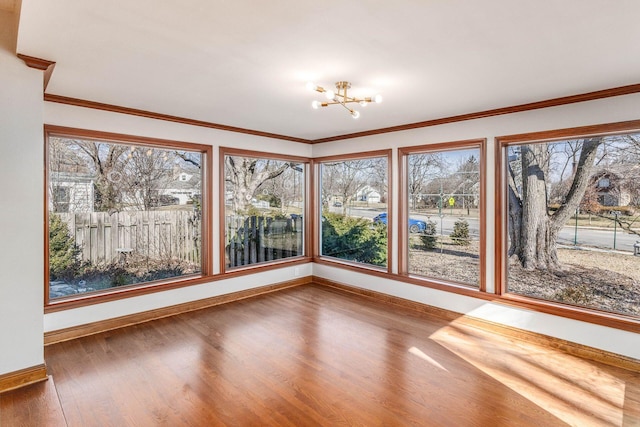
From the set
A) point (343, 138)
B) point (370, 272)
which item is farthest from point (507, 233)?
point (343, 138)

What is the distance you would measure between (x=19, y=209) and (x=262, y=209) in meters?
3.37

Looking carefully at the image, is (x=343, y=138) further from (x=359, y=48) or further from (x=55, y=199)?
(x=55, y=199)

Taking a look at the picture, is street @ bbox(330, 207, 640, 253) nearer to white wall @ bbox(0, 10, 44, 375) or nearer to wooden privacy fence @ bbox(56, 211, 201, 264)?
wooden privacy fence @ bbox(56, 211, 201, 264)

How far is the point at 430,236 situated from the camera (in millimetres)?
4793

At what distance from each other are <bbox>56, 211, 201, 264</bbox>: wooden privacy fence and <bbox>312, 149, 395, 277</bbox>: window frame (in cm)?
226

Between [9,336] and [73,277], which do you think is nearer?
[9,336]

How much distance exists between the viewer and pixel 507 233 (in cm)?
404

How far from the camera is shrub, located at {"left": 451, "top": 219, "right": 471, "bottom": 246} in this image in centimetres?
441

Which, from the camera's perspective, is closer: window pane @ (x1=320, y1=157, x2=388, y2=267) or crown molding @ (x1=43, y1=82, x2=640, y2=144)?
crown molding @ (x1=43, y1=82, x2=640, y2=144)

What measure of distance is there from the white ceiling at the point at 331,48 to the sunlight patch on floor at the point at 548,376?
263 cm

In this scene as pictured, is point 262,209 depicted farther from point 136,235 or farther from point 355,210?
point 136,235

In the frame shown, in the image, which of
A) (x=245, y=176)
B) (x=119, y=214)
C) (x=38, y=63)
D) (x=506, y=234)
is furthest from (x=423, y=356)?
(x=38, y=63)

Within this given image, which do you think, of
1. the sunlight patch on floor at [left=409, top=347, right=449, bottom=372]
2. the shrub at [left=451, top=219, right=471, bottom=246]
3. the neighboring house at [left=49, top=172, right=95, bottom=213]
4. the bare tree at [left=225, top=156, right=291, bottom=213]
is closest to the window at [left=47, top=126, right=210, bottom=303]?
the neighboring house at [left=49, top=172, right=95, bottom=213]

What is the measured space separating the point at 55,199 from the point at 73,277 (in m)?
0.91
